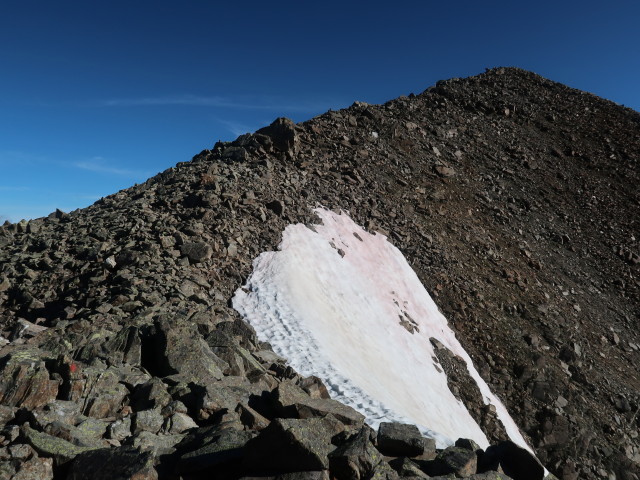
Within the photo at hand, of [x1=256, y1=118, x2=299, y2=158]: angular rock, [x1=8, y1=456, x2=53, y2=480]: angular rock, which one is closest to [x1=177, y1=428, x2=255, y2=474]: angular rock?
[x1=8, y1=456, x2=53, y2=480]: angular rock

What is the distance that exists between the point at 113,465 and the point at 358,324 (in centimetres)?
1341

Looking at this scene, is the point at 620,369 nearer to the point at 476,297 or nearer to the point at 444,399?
the point at 476,297

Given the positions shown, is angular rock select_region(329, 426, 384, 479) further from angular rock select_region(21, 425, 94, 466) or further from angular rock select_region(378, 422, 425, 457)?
angular rock select_region(21, 425, 94, 466)

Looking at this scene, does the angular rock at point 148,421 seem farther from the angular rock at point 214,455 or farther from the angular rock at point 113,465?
the angular rock at point 113,465

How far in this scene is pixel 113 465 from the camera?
5918mm

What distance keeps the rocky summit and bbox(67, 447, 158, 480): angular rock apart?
3cm

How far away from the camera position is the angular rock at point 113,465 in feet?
19.2

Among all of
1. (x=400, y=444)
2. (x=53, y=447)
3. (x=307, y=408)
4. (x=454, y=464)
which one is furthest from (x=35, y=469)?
(x=454, y=464)

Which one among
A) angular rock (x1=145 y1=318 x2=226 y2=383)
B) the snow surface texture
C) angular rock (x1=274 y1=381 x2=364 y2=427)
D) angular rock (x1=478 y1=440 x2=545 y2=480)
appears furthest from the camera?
the snow surface texture

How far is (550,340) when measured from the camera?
24.0 metres

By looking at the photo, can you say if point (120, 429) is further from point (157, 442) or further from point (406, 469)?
point (406, 469)

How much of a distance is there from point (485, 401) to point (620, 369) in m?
10.1

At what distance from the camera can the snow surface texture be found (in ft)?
47.9

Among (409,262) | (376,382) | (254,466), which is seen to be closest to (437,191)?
(409,262)
